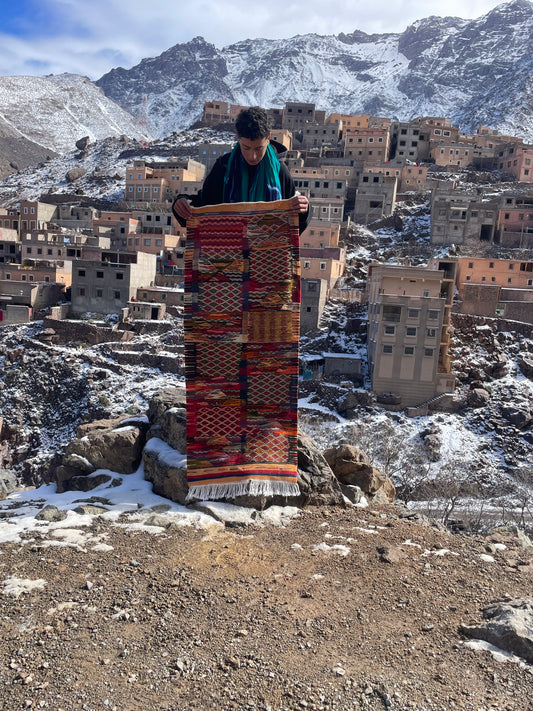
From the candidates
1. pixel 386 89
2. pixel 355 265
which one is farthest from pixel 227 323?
pixel 386 89

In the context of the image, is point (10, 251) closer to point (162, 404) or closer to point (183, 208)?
point (162, 404)

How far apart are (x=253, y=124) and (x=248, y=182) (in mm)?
651

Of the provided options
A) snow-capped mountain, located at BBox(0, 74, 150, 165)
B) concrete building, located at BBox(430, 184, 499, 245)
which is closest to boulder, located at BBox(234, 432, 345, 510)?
concrete building, located at BBox(430, 184, 499, 245)

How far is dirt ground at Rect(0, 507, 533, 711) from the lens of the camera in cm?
369

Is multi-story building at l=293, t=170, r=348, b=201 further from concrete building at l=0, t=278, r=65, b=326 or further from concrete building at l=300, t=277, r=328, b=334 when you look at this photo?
concrete building at l=0, t=278, r=65, b=326

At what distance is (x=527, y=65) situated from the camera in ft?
454

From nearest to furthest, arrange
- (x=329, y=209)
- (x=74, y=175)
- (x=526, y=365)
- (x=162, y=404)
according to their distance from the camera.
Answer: (x=162, y=404) → (x=526, y=365) → (x=329, y=209) → (x=74, y=175)

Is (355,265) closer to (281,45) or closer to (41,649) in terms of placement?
(41,649)

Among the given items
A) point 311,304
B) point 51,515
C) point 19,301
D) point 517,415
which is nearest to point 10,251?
point 19,301

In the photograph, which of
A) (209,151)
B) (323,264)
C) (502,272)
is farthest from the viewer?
(209,151)

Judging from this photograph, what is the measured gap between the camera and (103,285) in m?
37.0

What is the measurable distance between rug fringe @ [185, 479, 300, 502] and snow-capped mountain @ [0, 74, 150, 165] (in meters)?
129

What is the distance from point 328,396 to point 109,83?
205700 millimetres

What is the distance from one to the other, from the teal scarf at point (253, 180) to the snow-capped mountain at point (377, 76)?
13778 cm
